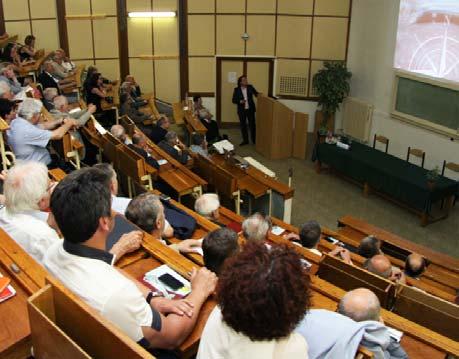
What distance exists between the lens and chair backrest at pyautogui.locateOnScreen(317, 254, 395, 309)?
3.54 metres

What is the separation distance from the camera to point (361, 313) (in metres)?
2.44

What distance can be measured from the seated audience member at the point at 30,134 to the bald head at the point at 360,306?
10.4 feet

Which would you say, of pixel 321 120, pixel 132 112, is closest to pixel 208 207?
pixel 132 112

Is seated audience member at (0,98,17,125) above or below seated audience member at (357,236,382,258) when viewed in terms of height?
above

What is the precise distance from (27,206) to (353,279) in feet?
7.31

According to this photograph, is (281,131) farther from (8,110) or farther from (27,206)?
(27,206)

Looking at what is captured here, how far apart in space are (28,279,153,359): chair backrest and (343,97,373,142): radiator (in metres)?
8.85

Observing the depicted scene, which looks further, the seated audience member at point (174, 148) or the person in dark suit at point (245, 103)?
the person in dark suit at point (245, 103)

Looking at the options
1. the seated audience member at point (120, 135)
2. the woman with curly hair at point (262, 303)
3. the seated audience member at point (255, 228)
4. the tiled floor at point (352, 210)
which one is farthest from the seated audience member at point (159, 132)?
the woman with curly hair at point (262, 303)

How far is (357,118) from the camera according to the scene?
10.2m

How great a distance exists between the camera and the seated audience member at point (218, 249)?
100 inches

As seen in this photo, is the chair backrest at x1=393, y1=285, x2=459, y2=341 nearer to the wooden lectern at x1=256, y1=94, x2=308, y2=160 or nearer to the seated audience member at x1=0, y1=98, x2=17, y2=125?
the seated audience member at x1=0, y1=98, x2=17, y2=125

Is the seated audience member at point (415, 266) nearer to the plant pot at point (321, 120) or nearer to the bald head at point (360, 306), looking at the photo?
the bald head at point (360, 306)

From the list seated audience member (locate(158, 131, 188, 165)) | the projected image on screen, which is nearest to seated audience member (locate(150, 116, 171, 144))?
seated audience member (locate(158, 131, 188, 165))
